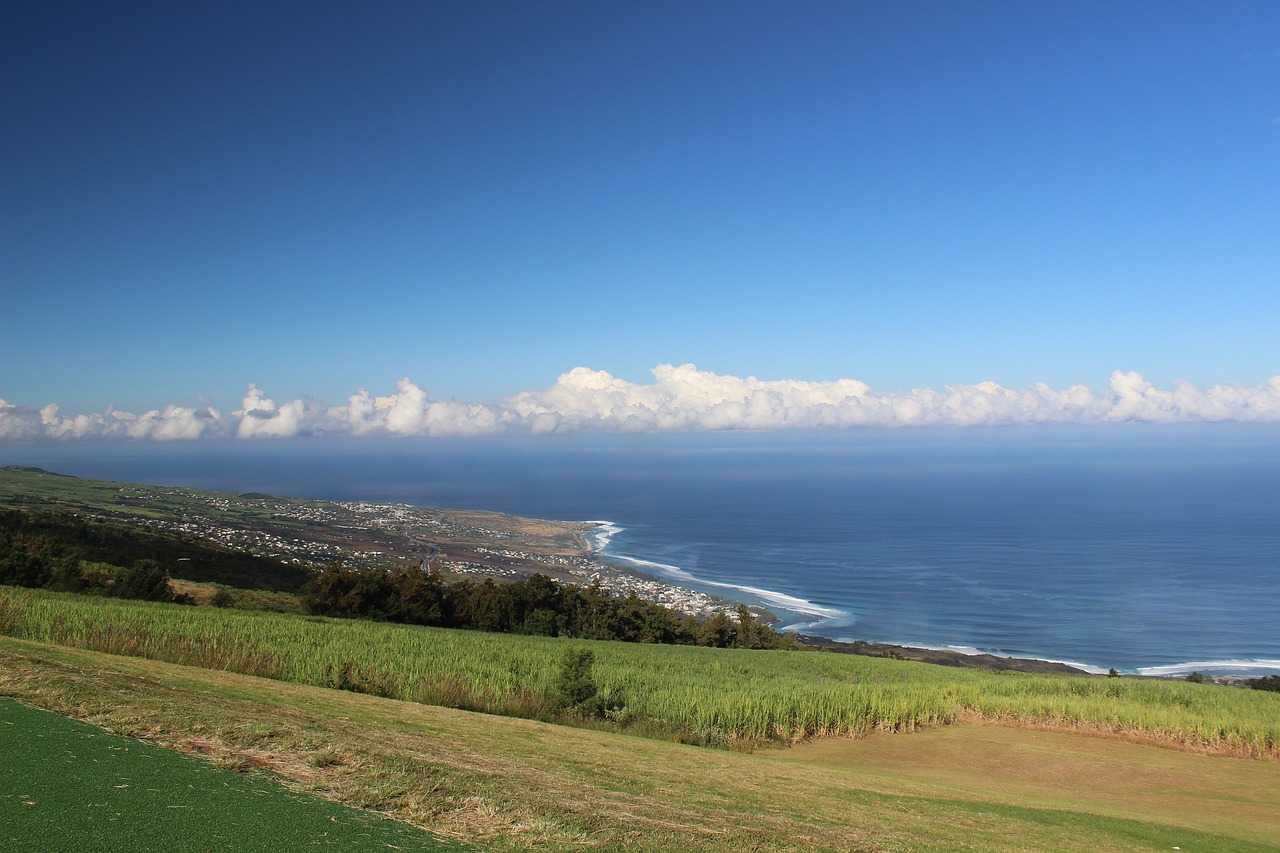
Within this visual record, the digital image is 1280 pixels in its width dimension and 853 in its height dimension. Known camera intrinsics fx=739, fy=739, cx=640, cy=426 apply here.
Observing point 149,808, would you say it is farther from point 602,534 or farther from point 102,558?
point 602,534

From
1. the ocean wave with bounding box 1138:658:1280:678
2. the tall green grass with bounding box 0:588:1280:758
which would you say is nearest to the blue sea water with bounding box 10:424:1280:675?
the ocean wave with bounding box 1138:658:1280:678

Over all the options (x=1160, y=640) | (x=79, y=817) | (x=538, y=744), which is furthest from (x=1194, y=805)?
(x=1160, y=640)

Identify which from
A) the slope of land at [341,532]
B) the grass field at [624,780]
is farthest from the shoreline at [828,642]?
the grass field at [624,780]

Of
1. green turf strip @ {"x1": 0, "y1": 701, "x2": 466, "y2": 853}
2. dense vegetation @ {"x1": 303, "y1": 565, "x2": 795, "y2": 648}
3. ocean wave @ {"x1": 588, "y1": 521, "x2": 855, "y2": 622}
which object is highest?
green turf strip @ {"x1": 0, "y1": 701, "x2": 466, "y2": 853}

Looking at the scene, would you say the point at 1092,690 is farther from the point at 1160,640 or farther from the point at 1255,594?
the point at 1255,594

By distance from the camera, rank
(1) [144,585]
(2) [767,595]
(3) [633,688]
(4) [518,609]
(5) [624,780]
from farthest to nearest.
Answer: (2) [767,595]
(4) [518,609]
(1) [144,585]
(3) [633,688]
(5) [624,780]

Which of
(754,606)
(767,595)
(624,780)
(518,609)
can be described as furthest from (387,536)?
(624,780)

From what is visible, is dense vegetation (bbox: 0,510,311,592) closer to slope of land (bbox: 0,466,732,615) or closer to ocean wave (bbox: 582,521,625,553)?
slope of land (bbox: 0,466,732,615)
